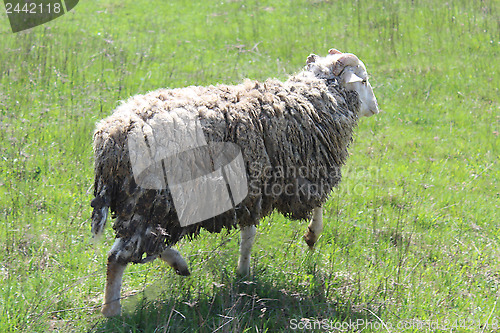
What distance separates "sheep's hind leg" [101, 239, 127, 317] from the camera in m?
3.58

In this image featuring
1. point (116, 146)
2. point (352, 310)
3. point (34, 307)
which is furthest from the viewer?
point (352, 310)

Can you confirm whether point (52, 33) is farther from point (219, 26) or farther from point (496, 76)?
point (496, 76)

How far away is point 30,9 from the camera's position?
428 inches

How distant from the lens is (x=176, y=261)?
4109 millimetres

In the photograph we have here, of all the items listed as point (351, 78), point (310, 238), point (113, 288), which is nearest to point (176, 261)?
point (113, 288)

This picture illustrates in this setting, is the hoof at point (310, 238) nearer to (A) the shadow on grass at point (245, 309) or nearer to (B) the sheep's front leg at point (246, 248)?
(A) the shadow on grass at point (245, 309)

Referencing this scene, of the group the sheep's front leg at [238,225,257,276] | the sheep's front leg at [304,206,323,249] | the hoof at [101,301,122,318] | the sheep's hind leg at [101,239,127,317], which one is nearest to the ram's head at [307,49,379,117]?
the sheep's front leg at [304,206,323,249]

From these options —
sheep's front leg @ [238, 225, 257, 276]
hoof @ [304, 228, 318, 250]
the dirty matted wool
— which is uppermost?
the dirty matted wool

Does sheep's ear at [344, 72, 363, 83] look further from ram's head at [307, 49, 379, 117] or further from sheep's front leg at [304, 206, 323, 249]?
sheep's front leg at [304, 206, 323, 249]

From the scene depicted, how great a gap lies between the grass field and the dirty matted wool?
58 centimetres

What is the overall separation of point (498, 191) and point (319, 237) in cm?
302

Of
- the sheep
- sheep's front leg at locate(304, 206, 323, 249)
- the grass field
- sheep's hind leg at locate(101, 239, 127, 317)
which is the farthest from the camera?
sheep's front leg at locate(304, 206, 323, 249)

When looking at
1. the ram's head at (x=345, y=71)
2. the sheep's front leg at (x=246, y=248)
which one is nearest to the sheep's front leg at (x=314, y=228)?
the sheep's front leg at (x=246, y=248)

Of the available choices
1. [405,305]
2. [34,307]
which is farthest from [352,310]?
[34,307]
